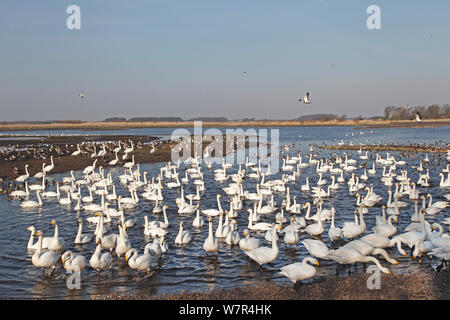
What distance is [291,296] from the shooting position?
7980 mm

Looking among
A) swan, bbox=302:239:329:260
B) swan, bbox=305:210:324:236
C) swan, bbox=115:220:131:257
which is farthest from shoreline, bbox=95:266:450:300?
swan, bbox=305:210:324:236

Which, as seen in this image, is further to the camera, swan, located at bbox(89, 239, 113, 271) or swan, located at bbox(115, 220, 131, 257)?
swan, located at bbox(115, 220, 131, 257)

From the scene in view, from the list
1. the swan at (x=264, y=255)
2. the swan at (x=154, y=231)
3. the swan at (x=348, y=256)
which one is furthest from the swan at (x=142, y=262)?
the swan at (x=348, y=256)

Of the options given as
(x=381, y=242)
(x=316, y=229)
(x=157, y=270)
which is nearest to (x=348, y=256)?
(x=381, y=242)

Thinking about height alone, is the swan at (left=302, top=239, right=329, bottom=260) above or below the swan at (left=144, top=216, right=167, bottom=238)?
above

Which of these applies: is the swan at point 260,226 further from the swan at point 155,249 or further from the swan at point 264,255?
the swan at point 155,249

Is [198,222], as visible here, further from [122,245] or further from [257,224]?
[122,245]

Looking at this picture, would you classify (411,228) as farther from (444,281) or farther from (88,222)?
(88,222)

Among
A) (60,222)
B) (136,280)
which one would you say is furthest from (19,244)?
(136,280)

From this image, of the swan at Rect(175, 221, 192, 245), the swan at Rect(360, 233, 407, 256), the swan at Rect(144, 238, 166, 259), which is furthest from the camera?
the swan at Rect(175, 221, 192, 245)

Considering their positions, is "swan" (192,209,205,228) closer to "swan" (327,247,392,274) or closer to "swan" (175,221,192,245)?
"swan" (175,221,192,245)
